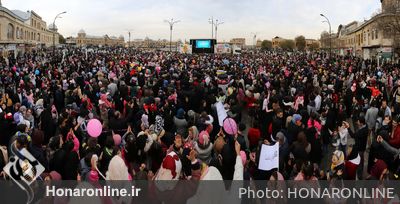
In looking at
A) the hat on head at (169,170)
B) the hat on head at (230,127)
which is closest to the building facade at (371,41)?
the hat on head at (230,127)

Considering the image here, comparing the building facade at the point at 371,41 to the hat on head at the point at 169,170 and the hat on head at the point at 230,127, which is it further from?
the hat on head at the point at 169,170

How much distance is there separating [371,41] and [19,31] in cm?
6299

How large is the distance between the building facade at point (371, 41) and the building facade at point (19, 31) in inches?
1458

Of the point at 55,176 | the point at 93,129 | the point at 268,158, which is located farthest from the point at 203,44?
the point at 55,176

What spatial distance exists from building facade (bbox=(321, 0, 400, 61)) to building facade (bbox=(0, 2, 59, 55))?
37.0 metres

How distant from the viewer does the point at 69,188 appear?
5.14 metres

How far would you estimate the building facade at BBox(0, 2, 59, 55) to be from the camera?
5242cm

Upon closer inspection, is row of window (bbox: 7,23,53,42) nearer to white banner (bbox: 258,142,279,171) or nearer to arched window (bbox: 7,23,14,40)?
arched window (bbox: 7,23,14,40)

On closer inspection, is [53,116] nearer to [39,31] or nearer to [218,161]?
[218,161]

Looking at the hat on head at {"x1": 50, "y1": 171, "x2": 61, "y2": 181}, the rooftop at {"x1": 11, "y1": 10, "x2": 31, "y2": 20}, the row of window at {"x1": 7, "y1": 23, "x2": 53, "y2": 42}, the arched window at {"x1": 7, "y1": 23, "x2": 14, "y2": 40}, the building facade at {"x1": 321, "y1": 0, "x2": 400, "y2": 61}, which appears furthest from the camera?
the rooftop at {"x1": 11, "y1": 10, "x2": 31, "y2": 20}

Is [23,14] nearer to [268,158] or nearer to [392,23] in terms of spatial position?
[392,23]

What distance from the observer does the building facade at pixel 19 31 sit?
52.4 m

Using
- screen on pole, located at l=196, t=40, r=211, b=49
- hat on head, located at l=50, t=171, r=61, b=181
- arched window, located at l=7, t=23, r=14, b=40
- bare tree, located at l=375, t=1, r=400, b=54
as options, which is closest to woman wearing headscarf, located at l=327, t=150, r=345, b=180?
hat on head, located at l=50, t=171, r=61, b=181

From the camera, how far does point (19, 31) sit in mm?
76562
